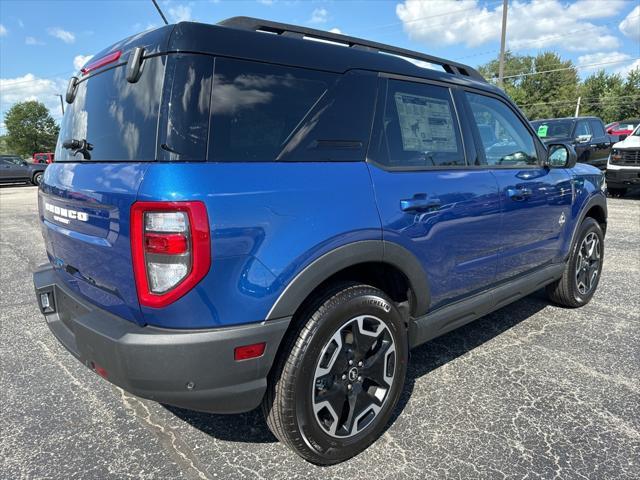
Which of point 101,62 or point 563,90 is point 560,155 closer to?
point 101,62

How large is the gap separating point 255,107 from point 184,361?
1.06 m

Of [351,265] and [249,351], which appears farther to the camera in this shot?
[351,265]

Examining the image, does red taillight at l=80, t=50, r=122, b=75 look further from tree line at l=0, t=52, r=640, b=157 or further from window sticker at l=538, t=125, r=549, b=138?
tree line at l=0, t=52, r=640, b=157

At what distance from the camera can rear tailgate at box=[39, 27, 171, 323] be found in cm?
180

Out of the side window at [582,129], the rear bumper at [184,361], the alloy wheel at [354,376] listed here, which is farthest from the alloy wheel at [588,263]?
the side window at [582,129]

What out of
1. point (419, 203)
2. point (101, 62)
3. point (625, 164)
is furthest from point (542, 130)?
point (101, 62)

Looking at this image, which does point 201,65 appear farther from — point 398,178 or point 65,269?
point 65,269

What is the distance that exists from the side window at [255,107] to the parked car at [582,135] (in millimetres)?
10997

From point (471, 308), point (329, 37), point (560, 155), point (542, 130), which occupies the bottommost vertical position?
point (471, 308)

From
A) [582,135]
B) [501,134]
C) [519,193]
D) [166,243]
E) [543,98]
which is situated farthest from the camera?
[543,98]

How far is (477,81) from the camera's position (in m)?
3.09

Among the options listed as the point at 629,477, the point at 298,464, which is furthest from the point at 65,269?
the point at 629,477

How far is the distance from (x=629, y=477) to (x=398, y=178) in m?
1.73

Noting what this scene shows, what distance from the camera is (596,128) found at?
489 inches
